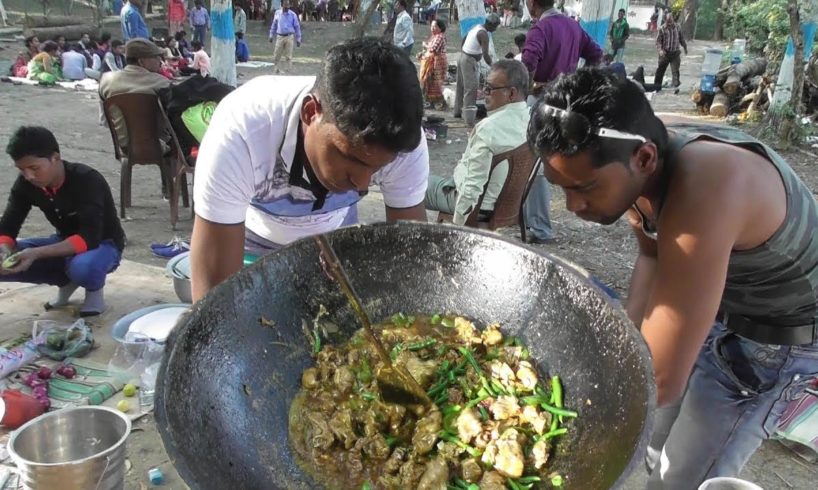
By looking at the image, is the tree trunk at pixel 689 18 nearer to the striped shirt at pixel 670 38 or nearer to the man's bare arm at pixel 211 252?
the striped shirt at pixel 670 38

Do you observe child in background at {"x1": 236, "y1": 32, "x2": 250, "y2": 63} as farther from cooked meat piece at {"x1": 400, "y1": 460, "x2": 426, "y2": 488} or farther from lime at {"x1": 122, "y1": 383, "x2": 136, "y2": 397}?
cooked meat piece at {"x1": 400, "y1": 460, "x2": 426, "y2": 488}

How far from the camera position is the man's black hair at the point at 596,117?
4.65 ft

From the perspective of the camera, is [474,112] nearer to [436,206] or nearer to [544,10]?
[544,10]

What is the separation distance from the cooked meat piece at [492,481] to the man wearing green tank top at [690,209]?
45cm

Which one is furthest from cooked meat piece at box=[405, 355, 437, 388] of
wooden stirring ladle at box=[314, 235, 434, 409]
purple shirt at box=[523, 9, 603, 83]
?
purple shirt at box=[523, 9, 603, 83]

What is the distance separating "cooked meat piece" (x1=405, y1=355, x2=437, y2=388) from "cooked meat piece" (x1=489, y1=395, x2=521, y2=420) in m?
0.20

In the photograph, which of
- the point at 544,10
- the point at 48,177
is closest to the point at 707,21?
the point at 544,10

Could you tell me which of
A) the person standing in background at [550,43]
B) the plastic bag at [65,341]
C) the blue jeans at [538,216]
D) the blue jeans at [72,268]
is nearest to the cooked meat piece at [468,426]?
the plastic bag at [65,341]

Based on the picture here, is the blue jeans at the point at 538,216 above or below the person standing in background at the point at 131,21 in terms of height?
below

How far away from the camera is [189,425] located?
128 cm

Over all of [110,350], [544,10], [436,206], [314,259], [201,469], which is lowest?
[110,350]

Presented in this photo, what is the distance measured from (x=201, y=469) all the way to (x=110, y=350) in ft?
→ 8.80

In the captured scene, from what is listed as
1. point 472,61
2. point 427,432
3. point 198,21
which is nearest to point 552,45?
point 472,61

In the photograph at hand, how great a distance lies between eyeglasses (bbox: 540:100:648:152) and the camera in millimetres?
1410
